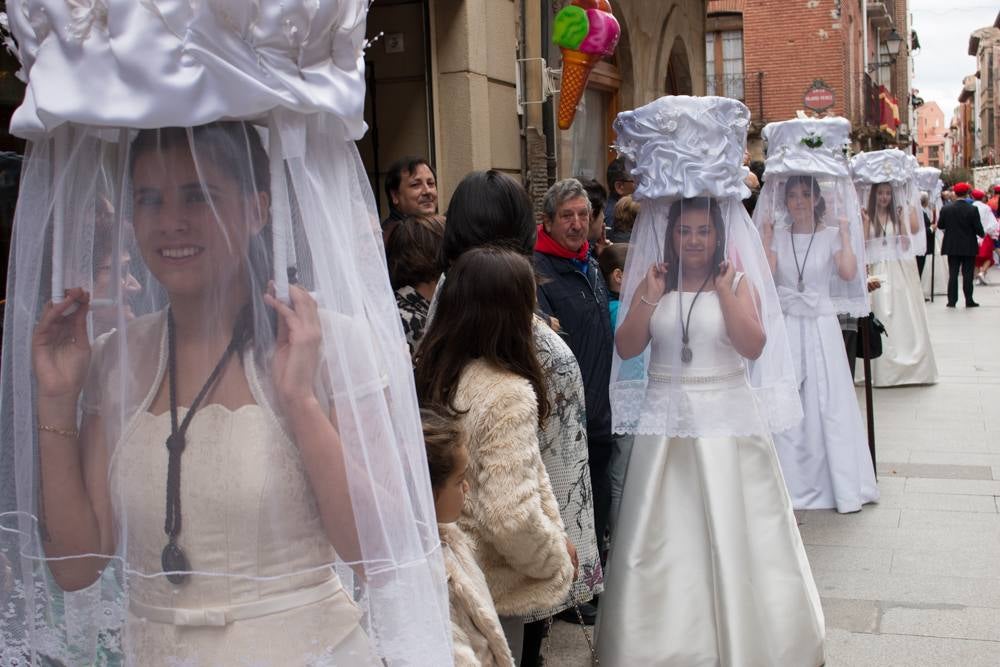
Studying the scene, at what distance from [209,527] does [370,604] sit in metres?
0.32

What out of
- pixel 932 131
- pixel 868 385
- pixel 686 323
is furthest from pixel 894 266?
pixel 932 131

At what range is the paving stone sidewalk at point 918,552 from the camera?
5133 mm

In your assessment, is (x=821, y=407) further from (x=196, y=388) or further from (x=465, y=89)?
(x=196, y=388)

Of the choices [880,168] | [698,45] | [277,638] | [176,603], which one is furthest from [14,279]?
[698,45]

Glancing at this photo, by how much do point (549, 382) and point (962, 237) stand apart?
54.2 ft

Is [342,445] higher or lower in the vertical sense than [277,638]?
higher

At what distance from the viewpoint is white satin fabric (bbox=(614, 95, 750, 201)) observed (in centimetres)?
473

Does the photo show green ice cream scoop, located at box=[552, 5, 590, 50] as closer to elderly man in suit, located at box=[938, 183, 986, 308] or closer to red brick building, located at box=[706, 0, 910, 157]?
elderly man in suit, located at box=[938, 183, 986, 308]

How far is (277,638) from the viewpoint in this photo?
1.98 m

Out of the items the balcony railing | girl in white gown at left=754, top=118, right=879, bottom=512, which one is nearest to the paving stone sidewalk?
girl in white gown at left=754, top=118, right=879, bottom=512

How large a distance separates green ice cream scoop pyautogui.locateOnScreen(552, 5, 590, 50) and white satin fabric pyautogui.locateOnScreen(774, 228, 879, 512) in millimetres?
2405

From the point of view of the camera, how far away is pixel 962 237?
1858cm

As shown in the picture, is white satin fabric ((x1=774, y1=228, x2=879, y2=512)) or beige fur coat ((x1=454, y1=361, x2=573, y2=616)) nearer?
beige fur coat ((x1=454, y1=361, x2=573, y2=616))

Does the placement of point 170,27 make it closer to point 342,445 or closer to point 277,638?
point 342,445
